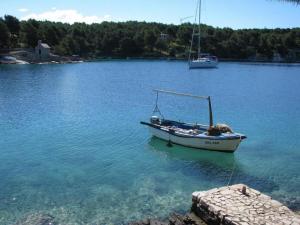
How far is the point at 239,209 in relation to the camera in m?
15.1

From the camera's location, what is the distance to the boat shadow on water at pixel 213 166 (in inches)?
993

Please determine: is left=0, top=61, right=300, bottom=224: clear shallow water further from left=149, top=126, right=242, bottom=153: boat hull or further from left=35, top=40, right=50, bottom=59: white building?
left=35, top=40, right=50, bottom=59: white building

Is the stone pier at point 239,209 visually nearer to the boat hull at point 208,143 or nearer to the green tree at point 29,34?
the boat hull at point 208,143

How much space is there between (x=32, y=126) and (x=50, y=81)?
48.3 metres

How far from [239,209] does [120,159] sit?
52.3 feet

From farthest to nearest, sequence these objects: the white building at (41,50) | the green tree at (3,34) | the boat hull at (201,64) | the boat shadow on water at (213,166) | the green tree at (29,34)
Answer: the green tree at (29,34) < the white building at (41,50) < the green tree at (3,34) < the boat hull at (201,64) < the boat shadow on water at (213,166)

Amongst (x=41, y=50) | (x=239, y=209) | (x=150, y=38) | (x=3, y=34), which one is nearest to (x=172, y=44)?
(x=150, y=38)

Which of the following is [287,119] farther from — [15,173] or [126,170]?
[15,173]

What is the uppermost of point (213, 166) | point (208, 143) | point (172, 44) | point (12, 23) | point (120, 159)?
point (12, 23)

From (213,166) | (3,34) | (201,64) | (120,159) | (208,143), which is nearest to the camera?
(213,166)

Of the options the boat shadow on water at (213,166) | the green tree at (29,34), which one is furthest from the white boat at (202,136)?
the green tree at (29,34)

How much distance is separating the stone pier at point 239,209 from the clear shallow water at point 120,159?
462 cm

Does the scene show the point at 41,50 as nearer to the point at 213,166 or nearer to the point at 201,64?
the point at 201,64

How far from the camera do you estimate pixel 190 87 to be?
78188 mm
